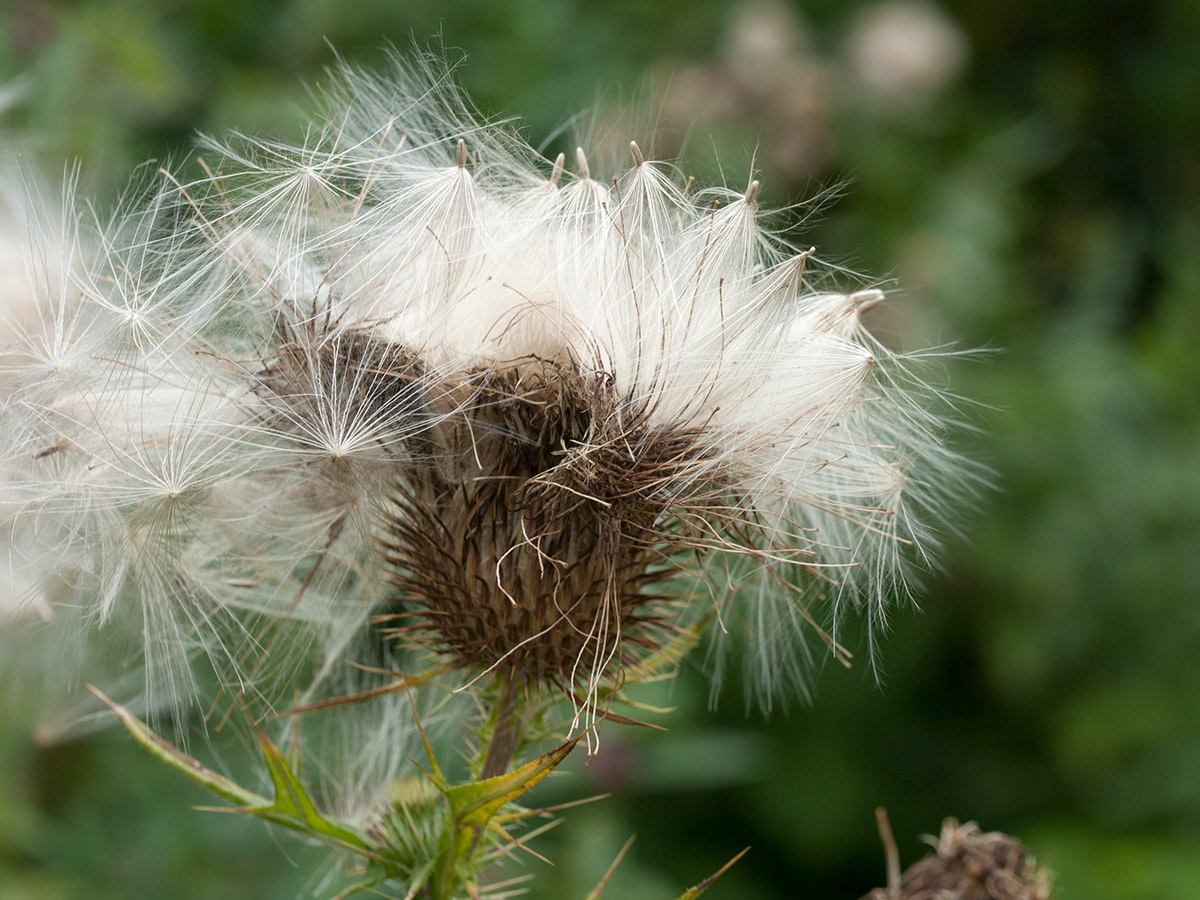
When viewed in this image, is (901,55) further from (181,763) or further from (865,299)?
(181,763)

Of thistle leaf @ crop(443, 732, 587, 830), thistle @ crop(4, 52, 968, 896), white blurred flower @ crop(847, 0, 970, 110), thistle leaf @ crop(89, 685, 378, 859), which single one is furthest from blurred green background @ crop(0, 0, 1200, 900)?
thistle leaf @ crop(443, 732, 587, 830)

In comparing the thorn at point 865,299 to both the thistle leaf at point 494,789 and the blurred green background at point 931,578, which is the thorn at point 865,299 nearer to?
the thistle leaf at point 494,789

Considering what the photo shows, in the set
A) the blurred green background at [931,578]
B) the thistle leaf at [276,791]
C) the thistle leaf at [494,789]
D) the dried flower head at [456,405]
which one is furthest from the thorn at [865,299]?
the blurred green background at [931,578]

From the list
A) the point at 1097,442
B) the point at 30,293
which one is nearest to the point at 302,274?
the point at 30,293

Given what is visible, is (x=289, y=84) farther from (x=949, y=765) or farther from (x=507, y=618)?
(x=949, y=765)

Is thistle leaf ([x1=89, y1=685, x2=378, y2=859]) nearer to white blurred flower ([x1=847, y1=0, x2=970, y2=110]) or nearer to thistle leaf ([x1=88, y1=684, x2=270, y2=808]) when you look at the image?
thistle leaf ([x1=88, y1=684, x2=270, y2=808])

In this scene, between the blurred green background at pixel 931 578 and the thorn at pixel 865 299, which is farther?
the blurred green background at pixel 931 578

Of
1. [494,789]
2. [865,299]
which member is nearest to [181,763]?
[494,789]
